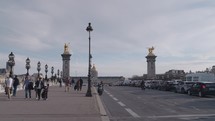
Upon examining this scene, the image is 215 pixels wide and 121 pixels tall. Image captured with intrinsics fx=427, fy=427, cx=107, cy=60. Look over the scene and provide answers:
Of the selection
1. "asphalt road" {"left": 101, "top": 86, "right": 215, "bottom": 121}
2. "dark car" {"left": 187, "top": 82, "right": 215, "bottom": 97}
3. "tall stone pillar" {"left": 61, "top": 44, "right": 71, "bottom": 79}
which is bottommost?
"asphalt road" {"left": 101, "top": 86, "right": 215, "bottom": 121}

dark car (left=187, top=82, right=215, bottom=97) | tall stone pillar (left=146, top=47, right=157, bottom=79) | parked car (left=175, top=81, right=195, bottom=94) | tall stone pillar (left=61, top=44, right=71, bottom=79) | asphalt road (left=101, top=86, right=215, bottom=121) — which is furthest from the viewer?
tall stone pillar (left=146, top=47, right=157, bottom=79)

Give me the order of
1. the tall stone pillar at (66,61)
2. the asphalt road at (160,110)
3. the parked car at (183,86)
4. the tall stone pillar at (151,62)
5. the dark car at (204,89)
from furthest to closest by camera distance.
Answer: the tall stone pillar at (151,62) < the tall stone pillar at (66,61) < the parked car at (183,86) < the dark car at (204,89) < the asphalt road at (160,110)

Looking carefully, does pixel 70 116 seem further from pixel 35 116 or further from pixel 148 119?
pixel 148 119

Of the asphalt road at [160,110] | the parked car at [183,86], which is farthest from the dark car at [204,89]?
the asphalt road at [160,110]

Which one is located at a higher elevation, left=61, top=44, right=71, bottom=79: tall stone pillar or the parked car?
left=61, top=44, right=71, bottom=79: tall stone pillar

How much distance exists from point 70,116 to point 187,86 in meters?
32.2

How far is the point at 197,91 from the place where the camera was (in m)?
42.2

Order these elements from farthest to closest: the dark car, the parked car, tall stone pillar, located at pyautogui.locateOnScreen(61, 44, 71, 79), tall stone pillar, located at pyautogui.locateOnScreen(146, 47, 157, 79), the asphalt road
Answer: tall stone pillar, located at pyautogui.locateOnScreen(146, 47, 157, 79)
tall stone pillar, located at pyautogui.locateOnScreen(61, 44, 71, 79)
the parked car
the dark car
the asphalt road

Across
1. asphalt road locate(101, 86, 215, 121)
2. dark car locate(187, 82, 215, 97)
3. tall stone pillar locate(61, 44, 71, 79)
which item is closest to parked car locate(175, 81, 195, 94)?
dark car locate(187, 82, 215, 97)

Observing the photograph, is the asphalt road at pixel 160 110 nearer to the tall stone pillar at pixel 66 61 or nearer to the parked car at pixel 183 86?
the parked car at pixel 183 86

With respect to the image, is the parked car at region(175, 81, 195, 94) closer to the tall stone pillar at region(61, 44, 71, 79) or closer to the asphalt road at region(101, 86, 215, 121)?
the asphalt road at region(101, 86, 215, 121)

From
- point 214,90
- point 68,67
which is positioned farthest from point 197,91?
point 68,67

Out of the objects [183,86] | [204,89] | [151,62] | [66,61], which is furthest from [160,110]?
[151,62]

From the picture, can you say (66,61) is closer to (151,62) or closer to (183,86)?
(151,62)
